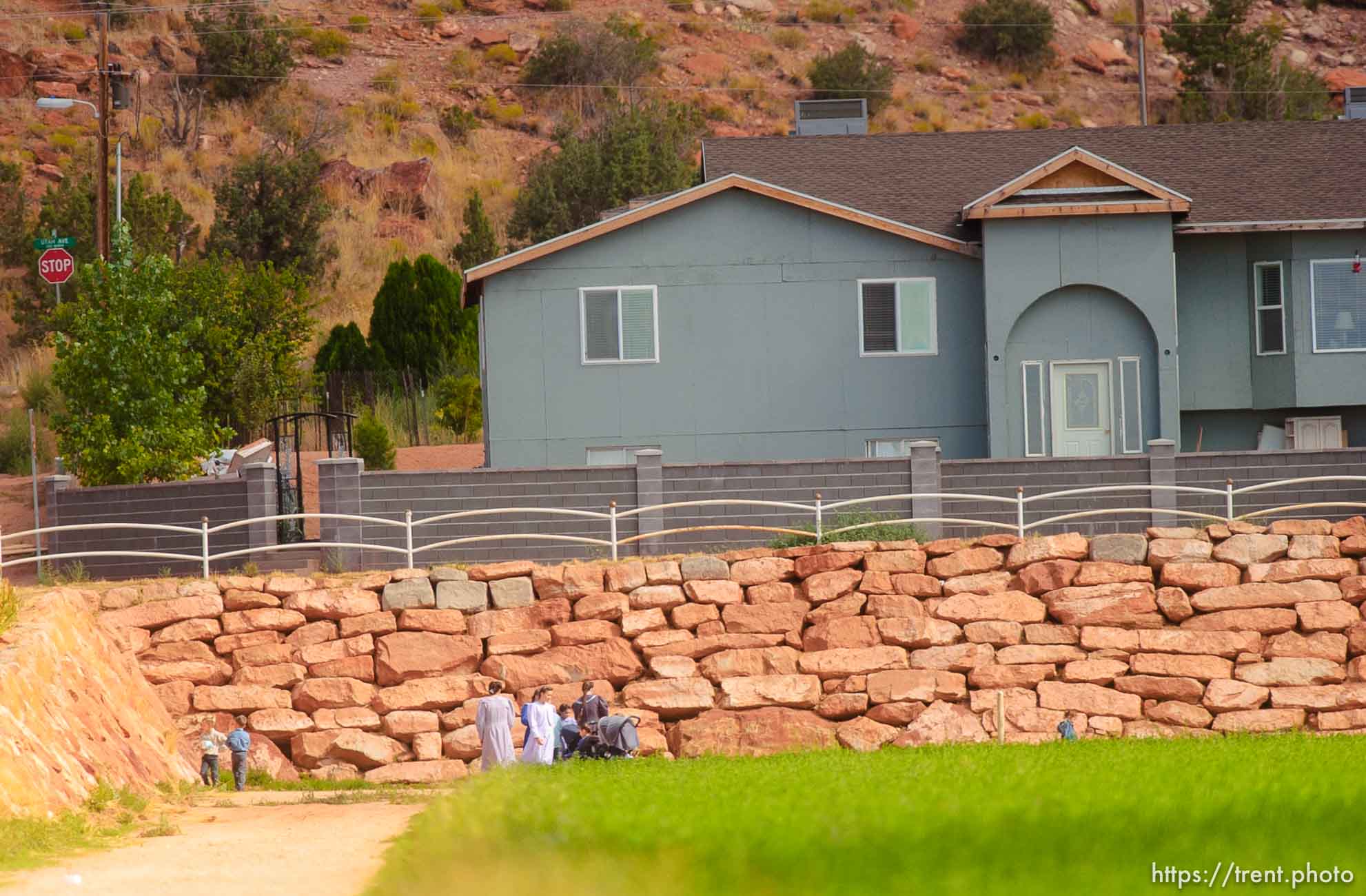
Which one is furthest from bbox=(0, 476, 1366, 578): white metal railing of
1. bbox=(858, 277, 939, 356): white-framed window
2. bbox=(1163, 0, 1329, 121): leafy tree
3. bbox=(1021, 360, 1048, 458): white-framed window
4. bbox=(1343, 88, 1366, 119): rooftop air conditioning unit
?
bbox=(1163, 0, 1329, 121): leafy tree

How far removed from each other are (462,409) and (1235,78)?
131 ft

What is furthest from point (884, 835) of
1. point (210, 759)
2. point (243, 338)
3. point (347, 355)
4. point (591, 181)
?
point (591, 181)

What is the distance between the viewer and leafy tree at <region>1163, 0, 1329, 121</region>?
63062 millimetres

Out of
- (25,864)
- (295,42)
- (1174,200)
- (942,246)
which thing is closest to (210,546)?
(25,864)

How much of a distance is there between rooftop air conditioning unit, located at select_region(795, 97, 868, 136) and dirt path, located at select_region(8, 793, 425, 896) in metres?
21.7

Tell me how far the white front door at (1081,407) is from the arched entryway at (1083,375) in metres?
0.01

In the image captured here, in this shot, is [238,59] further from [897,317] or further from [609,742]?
[609,742]

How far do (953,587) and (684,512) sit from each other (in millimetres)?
3714

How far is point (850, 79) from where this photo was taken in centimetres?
6938

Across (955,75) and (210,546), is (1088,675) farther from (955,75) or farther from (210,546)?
(955,75)

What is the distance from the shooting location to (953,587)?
21.6 meters

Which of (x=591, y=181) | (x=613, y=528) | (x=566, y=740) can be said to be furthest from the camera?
(x=591, y=181)

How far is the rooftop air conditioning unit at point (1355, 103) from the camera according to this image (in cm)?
3416

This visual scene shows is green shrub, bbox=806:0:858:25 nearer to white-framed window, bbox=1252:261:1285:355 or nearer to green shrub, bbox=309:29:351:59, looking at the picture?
green shrub, bbox=309:29:351:59
